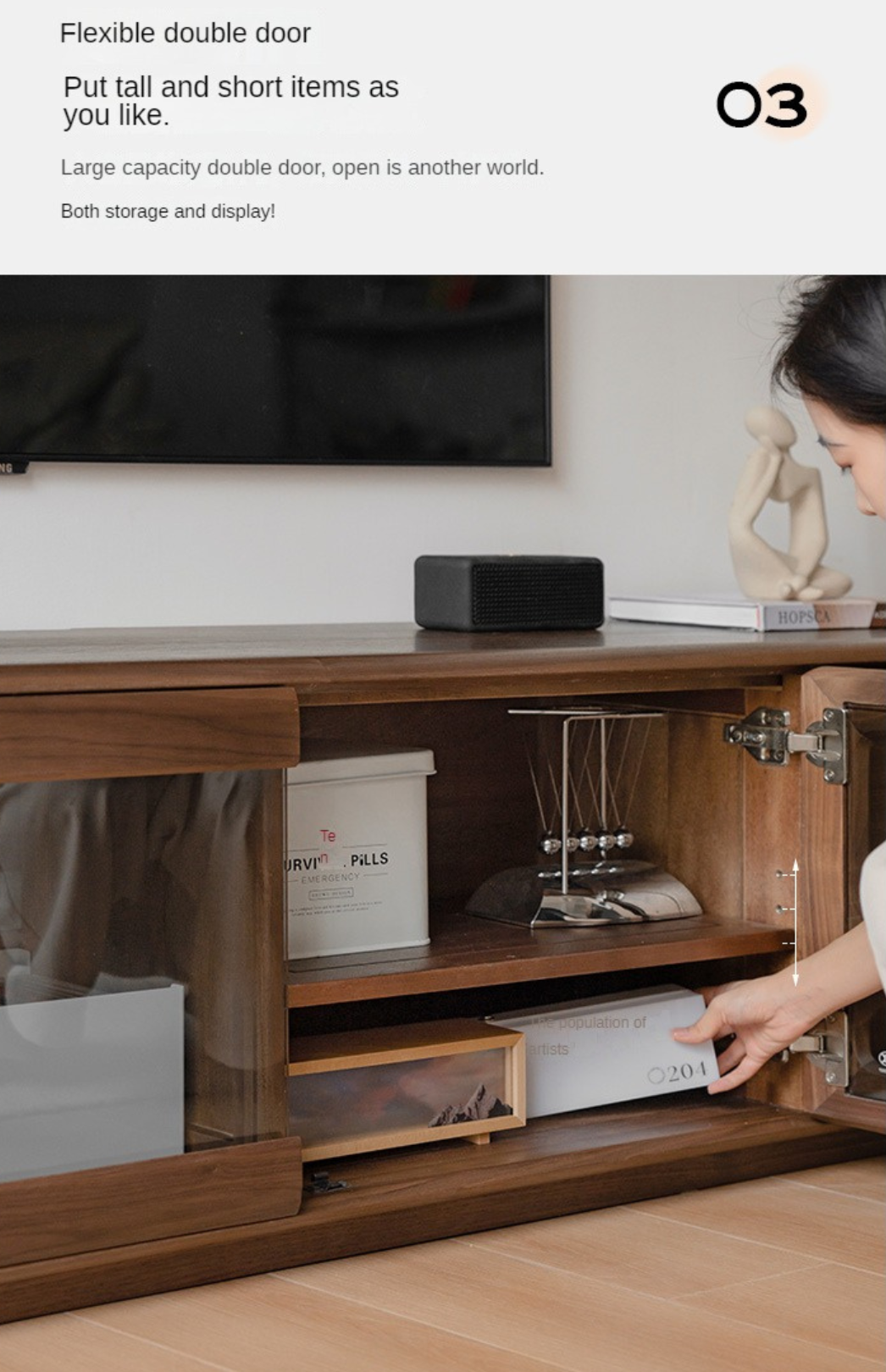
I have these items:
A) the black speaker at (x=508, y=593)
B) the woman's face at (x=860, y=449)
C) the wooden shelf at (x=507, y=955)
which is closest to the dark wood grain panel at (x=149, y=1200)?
the wooden shelf at (x=507, y=955)

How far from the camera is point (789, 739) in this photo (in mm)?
1641

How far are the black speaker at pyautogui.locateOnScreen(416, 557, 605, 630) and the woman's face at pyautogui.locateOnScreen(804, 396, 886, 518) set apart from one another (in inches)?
18.6

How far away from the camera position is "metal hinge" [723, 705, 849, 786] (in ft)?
5.28

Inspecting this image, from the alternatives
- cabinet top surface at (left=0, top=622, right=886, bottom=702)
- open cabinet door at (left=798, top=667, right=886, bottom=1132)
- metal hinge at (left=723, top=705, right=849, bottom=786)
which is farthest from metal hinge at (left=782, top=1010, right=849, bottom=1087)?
cabinet top surface at (left=0, top=622, right=886, bottom=702)

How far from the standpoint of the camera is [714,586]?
7.18 ft

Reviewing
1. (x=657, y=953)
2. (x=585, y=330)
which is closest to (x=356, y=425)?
(x=585, y=330)

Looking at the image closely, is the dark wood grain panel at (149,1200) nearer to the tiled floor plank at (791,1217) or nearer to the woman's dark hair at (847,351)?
the tiled floor plank at (791,1217)

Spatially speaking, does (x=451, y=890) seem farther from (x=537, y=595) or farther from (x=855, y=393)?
(x=855, y=393)

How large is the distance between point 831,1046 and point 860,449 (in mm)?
625

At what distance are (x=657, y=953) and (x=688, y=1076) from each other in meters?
0.17

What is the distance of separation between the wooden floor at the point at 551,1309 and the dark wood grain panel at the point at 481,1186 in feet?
0.05
